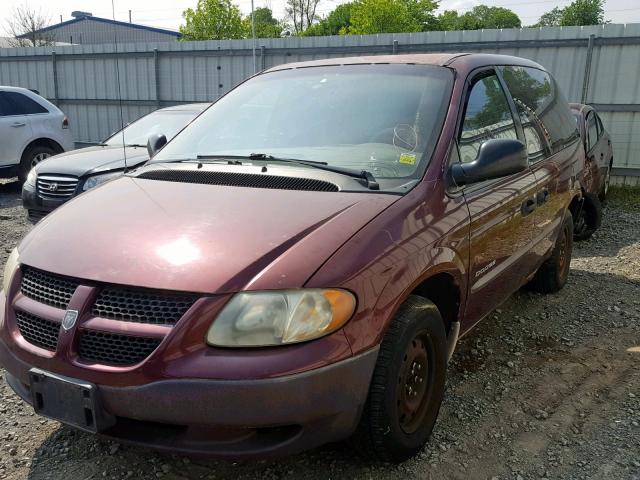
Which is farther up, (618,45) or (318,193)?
(618,45)

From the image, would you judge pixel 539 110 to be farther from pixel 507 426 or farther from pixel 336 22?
pixel 336 22

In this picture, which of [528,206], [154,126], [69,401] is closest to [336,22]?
[154,126]

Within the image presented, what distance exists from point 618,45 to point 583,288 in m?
6.48

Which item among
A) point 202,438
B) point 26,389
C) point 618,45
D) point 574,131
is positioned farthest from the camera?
point 618,45

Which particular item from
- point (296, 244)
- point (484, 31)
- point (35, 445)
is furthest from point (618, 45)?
point (35, 445)

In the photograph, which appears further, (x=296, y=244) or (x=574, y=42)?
(x=574, y=42)

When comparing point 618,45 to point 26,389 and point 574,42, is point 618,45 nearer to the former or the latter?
point 574,42

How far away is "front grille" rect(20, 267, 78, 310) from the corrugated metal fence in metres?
3.78

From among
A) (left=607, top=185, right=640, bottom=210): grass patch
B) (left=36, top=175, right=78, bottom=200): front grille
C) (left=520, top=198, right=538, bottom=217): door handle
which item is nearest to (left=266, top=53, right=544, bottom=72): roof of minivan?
(left=520, top=198, right=538, bottom=217): door handle

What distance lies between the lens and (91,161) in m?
6.83

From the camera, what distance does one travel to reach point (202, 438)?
2.13 m

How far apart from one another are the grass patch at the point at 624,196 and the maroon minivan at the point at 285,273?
6.51 metres

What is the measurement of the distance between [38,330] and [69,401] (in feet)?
1.11

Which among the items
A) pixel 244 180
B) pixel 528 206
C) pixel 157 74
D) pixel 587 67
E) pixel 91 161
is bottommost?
pixel 91 161
